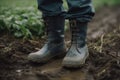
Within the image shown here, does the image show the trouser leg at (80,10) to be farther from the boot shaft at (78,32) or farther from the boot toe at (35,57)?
the boot toe at (35,57)

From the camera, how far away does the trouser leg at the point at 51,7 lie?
419 cm

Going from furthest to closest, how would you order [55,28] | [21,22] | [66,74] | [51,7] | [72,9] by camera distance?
[21,22] < [55,28] < [51,7] < [66,74] < [72,9]

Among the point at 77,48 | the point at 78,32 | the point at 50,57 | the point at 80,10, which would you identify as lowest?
the point at 50,57

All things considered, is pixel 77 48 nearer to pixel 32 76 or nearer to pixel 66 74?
pixel 66 74

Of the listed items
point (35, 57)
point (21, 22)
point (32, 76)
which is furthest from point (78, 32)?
point (21, 22)

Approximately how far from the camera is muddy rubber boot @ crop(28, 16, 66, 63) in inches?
167

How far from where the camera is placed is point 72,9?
3949 millimetres

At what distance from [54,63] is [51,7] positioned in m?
0.56

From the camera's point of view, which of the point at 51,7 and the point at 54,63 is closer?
the point at 51,7

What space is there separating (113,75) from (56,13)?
0.81 m

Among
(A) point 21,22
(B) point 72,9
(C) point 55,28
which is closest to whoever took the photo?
(B) point 72,9

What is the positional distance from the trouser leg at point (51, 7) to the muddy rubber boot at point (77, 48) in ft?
0.68

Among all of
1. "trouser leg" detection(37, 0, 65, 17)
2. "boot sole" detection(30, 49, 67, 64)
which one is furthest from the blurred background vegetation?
"trouser leg" detection(37, 0, 65, 17)

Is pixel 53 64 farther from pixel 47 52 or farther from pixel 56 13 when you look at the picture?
pixel 56 13
